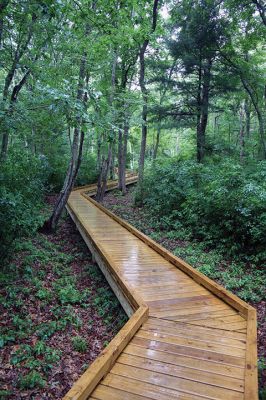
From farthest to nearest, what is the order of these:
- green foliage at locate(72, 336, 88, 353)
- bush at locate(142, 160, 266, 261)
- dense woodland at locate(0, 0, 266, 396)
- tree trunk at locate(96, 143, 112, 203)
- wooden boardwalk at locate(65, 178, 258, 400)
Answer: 1. tree trunk at locate(96, 143, 112, 203)
2. bush at locate(142, 160, 266, 261)
3. dense woodland at locate(0, 0, 266, 396)
4. green foliage at locate(72, 336, 88, 353)
5. wooden boardwalk at locate(65, 178, 258, 400)

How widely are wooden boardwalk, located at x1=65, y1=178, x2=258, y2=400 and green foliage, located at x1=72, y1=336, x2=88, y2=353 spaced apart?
2.67ft

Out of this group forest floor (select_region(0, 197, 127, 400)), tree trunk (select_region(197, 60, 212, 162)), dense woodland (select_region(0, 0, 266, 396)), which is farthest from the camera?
tree trunk (select_region(197, 60, 212, 162))

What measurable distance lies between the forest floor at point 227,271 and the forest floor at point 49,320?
84.6 inches

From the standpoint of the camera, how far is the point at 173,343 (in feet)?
10.7

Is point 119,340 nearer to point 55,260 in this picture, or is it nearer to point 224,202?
point 55,260

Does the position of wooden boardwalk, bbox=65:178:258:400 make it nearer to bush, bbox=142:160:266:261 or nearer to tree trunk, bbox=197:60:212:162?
bush, bbox=142:160:266:261

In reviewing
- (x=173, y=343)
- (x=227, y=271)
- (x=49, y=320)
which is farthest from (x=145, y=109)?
(x=173, y=343)

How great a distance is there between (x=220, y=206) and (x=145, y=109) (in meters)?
7.54

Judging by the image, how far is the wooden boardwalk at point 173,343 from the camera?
254cm

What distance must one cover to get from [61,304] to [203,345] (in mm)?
3049

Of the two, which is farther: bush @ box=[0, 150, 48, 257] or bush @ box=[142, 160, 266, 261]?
bush @ box=[142, 160, 266, 261]

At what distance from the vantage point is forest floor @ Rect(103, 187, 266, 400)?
4.42 metres

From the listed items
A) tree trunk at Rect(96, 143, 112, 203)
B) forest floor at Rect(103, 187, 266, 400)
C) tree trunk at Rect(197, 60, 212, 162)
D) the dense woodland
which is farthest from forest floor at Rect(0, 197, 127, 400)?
tree trunk at Rect(197, 60, 212, 162)

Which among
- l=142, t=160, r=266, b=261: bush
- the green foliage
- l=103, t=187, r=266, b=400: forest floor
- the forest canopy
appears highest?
the forest canopy
